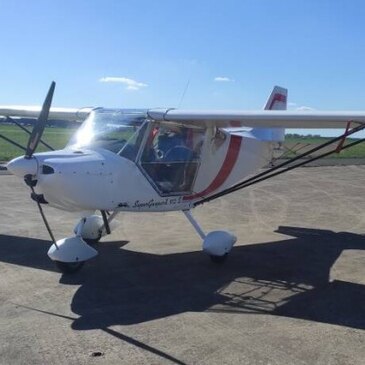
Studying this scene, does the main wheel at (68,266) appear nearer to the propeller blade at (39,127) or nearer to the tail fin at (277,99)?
the propeller blade at (39,127)

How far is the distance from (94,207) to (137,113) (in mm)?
1731

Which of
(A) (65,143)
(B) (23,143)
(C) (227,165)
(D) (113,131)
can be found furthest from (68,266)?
(B) (23,143)

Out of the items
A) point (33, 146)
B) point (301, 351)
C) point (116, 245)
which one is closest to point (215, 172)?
point (116, 245)

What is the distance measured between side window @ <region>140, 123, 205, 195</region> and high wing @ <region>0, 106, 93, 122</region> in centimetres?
217

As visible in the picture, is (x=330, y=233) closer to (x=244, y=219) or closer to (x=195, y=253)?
(x=244, y=219)

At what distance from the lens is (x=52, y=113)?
11.0 m

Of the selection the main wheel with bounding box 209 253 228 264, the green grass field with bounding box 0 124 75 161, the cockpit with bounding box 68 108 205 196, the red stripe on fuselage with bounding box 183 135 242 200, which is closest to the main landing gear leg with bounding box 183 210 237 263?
the main wheel with bounding box 209 253 228 264

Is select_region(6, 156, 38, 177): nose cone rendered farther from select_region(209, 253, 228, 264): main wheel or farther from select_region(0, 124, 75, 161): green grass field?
select_region(209, 253, 228, 264): main wheel

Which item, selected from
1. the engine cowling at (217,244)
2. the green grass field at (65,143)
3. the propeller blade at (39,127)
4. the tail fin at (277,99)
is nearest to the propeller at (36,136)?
the propeller blade at (39,127)

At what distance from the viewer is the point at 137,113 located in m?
8.27

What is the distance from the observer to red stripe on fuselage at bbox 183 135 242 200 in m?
9.64

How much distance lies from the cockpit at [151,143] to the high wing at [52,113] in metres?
1.79

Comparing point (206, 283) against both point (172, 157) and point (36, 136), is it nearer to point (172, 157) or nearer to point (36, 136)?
point (172, 157)

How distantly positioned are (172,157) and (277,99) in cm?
477
